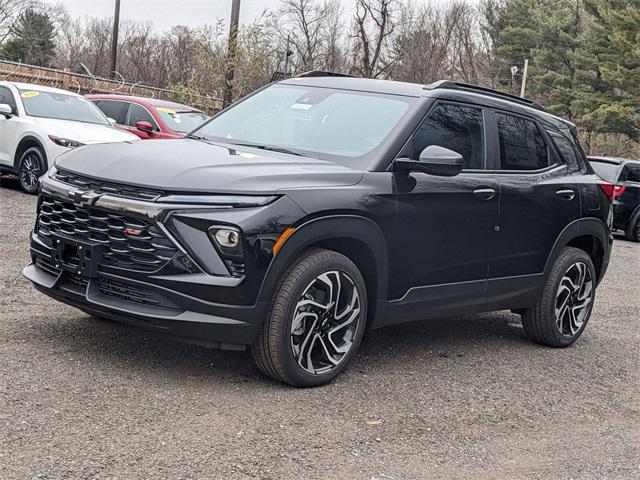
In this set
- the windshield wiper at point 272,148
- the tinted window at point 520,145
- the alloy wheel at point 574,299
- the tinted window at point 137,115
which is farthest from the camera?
the tinted window at point 137,115

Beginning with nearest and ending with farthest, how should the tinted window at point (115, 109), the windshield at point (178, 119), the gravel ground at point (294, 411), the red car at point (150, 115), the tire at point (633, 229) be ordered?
the gravel ground at point (294, 411)
the red car at point (150, 115)
the windshield at point (178, 119)
the tinted window at point (115, 109)
the tire at point (633, 229)

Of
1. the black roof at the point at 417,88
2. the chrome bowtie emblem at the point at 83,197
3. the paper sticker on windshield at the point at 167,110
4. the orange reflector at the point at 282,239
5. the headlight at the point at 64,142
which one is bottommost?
the headlight at the point at 64,142

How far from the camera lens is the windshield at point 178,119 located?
15125 millimetres

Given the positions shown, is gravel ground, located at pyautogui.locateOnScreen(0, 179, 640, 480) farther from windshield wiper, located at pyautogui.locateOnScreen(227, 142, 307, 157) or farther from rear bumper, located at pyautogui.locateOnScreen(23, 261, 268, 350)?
windshield wiper, located at pyautogui.locateOnScreen(227, 142, 307, 157)

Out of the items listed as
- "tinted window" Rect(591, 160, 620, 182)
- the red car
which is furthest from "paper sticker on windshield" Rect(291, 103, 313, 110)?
"tinted window" Rect(591, 160, 620, 182)

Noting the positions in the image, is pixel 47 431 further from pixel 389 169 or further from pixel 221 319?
pixel 389 169

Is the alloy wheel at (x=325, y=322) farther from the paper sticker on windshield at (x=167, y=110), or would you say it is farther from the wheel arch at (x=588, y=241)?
the paper sticker on windshield at (x=167, y=110)

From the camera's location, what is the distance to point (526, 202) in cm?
625

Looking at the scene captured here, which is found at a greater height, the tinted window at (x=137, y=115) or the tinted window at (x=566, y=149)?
the tinted window at (x=566, y=149)

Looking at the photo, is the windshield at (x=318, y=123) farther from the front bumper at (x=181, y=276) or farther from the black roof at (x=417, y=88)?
the front bumper at (x=181, y=276)

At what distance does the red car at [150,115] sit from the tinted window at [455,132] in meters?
9.26

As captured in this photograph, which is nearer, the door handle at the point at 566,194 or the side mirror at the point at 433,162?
the side mirror at the point at 433,162

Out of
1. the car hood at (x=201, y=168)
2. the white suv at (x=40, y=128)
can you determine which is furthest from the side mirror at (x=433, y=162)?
the white suv at (x=40, y=128)

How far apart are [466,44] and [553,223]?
59.1 metres
